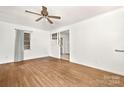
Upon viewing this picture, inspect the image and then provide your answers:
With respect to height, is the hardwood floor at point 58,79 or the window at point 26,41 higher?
the window at point 26,41

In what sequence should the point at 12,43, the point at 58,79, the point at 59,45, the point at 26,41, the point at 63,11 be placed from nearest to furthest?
the point at 58,79, the point at 63,11, the point at 12,43, the point at 26,41, the point at 59,45

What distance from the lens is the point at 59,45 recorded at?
6.65 m

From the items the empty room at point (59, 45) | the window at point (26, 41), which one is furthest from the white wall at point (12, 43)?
the window at point (26, 41)

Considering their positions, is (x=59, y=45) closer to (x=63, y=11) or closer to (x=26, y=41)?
(x=26, y=41)

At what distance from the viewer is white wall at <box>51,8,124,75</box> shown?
10.1ft

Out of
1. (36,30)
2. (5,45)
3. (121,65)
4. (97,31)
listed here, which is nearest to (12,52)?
(5,45)

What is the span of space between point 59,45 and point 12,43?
309cm

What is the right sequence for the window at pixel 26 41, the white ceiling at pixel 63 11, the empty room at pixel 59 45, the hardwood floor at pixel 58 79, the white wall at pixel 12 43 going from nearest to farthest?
the hardwood floor at pixel 58 79 < the empty room at pixel 59 45 < the white ceiling at pixel 63 11 < the white wall at pixel 12 43 < the window at pixel 26 41

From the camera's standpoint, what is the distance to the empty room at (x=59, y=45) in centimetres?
278

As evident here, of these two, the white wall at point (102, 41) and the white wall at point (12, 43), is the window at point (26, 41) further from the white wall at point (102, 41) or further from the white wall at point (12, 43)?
the white wall at point (102, 41)

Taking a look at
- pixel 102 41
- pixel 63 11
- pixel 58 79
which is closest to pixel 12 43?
pixel 63 11

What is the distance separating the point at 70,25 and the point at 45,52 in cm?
334

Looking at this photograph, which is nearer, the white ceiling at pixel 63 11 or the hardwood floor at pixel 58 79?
the hardwood floor at pixel 58 79

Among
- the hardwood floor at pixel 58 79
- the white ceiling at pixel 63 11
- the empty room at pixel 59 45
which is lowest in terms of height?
the hardwood floor at pixel 58 79
